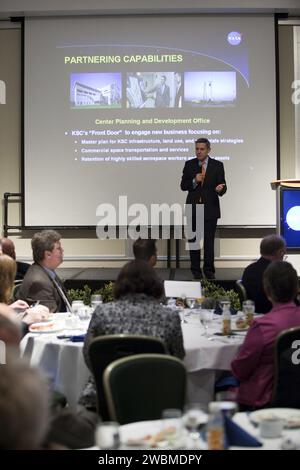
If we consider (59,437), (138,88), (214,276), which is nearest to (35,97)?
(138,88)

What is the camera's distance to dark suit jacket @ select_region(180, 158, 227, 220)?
7785 millimetres

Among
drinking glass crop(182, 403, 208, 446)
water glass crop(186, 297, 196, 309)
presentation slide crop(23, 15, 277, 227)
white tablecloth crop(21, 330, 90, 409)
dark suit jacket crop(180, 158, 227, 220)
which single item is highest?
presentation slide crop(23, 15, 277, 227)

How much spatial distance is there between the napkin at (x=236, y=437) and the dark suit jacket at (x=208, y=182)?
593cm

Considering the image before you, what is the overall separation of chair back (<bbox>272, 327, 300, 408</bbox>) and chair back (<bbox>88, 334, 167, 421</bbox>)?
55cm

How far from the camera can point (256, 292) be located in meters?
4.80

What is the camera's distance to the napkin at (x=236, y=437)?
6.42 feet

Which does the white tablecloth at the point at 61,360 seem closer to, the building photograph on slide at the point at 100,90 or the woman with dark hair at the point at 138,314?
the woman with dark hair at the point at 138,314

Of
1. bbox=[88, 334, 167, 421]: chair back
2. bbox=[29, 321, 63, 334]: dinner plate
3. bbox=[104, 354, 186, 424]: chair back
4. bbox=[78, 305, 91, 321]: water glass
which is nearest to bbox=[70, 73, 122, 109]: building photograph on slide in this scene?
bbox=[78, 305, 91, 321]: water glass

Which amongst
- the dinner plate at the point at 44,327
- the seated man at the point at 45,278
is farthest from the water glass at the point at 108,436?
the seated man at the point at 45,278

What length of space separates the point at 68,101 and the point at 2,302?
6.21 metres

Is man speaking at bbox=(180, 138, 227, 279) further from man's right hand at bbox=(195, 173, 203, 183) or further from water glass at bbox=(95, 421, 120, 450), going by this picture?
water glass at bbox=(95, 421, 120, 450)

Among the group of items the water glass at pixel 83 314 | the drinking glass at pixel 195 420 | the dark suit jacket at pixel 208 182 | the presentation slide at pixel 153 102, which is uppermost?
the presentation slide at pixel 153 102

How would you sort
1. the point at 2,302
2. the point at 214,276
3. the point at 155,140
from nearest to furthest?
the point at 2,302 → the point at 214,276 → the point at 155,140

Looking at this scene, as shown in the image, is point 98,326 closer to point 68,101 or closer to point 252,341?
point 252,341
